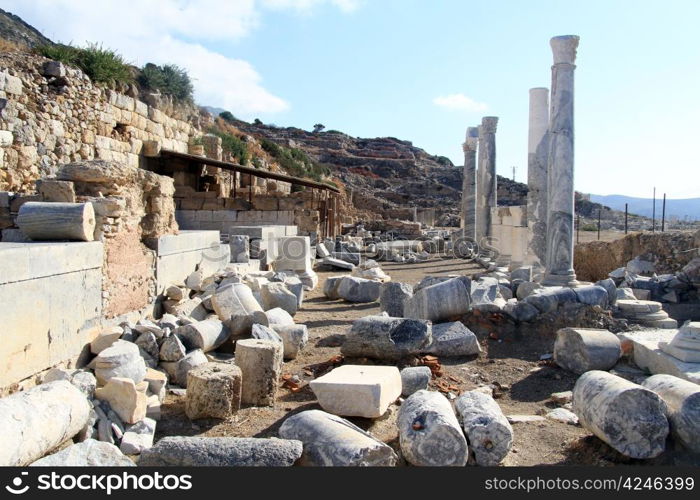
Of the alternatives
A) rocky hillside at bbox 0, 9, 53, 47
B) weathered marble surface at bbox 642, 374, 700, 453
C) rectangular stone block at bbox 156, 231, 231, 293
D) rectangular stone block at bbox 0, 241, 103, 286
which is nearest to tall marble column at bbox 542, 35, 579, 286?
rectangular stone block at bbox 156, 231, 231, 293

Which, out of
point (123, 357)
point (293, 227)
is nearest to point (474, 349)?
point (123, 357)

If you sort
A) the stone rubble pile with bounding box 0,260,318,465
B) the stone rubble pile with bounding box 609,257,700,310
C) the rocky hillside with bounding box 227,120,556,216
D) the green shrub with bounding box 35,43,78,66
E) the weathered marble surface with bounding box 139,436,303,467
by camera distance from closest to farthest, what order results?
the weathered marble surface with bounding box 139,436,303,467
the stone rubble pile with bounding box 0,260,318,465
the stone rubble pile with bounding box 609,257,700,310
the green shrub with bounding box 35,43,78,66
the rocky hillside with bounding box 227,120,556,216

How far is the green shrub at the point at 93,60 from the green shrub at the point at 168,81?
1569 millimetres

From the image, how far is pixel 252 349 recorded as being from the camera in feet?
18.0

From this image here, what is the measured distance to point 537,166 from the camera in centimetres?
1438

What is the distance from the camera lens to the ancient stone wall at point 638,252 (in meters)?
15.0

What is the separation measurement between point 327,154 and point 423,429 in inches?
2332

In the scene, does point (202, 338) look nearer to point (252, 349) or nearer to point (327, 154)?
point (252, 349)

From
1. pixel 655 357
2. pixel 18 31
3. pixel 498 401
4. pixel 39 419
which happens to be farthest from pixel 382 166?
pixel 39 419

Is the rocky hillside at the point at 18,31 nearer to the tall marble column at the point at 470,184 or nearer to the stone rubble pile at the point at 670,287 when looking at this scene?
the tall marble column at the point at 470,184

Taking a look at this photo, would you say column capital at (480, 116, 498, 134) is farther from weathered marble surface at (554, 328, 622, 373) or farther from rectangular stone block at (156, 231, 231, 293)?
weathered marble surface at (554, 328, 622, 373)

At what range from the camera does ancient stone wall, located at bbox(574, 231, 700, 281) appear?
15031 mm

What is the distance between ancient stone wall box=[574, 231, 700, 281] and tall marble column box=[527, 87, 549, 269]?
376cm

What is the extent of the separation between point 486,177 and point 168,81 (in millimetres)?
11226
